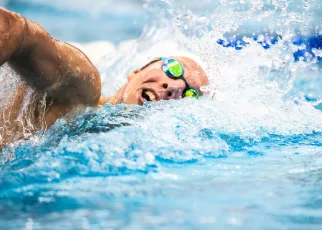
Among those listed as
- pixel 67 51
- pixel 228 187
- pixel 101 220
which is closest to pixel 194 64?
pixel 67 51

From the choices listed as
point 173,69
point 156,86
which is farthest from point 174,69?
point 156,86

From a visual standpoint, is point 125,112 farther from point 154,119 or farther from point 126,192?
point 126,192

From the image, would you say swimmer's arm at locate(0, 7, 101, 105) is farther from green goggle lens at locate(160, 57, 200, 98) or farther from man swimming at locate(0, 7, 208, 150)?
green goggle lens at locate(160, 57, 200, 98)

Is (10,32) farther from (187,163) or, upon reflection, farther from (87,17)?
(87,17)

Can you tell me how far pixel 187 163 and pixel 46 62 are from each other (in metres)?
0.59

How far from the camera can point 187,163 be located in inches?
60.8

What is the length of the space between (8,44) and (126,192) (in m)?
0.50

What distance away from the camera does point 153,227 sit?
97 centimetres

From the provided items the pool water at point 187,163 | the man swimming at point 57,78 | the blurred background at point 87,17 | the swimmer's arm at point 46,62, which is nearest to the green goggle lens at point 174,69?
the man swimming at point 57,78

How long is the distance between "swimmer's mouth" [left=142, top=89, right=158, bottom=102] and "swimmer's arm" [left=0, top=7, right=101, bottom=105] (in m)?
0.40

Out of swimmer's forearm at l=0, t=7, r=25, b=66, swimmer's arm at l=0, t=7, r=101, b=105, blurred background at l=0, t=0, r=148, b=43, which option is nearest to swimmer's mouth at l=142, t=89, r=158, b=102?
swimmer's arm at l=0, t=7, r=101, b=105

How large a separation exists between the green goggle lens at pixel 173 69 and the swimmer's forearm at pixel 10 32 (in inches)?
42.7

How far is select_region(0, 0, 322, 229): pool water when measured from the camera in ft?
3.43

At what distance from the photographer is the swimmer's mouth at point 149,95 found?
7.25 ft
